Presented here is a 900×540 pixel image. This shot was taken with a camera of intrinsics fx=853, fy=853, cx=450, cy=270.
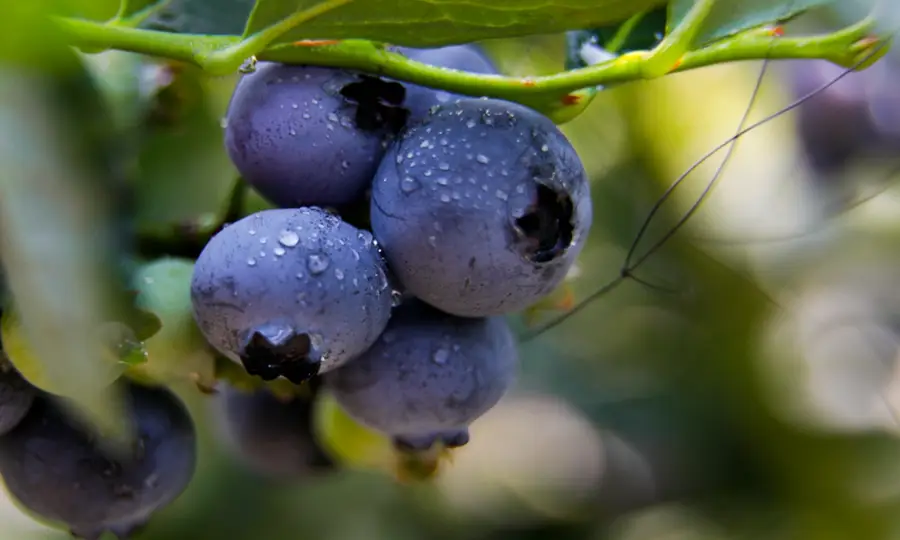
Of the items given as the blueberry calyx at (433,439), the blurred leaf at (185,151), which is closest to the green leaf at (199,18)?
the blurred leaf at (185,151)

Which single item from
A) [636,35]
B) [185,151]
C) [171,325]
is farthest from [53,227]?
[185,151]

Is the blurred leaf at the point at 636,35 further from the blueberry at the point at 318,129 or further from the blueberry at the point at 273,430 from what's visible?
the blueberry at the point at 273,430

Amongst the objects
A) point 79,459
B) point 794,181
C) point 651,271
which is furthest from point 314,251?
point 794,181

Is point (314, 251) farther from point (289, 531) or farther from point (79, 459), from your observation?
point (289, 531)

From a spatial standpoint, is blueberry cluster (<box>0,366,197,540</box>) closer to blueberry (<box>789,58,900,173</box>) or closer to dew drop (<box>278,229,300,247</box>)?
dew drop (<box>278,229,300,247</box>)

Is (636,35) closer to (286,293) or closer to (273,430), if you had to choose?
(286,293)

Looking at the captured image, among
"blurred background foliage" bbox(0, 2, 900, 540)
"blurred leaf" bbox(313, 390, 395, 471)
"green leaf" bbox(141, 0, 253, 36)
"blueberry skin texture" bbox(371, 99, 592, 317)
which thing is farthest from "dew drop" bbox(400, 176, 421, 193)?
"blurred background foliage" bbox(0, 2, 900, 540)
